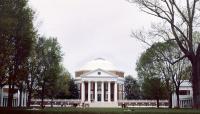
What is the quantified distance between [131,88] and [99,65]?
15593 millimetres

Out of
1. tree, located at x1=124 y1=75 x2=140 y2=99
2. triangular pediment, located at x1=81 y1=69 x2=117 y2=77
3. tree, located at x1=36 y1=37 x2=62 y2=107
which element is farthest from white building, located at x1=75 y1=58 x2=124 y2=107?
tree, located at x1=36 y1=37 x2=62 y2=107

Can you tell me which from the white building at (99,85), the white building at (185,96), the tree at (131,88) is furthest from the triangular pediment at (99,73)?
the white building at (185,96)

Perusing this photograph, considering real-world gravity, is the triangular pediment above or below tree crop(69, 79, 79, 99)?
above

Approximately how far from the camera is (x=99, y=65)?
523ft

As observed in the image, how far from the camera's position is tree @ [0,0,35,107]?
34.2 meters

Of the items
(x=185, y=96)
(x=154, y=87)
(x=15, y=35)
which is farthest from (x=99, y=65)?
(x=15, y=35)

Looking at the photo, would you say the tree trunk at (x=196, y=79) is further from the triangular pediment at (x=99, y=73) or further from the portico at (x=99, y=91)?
the triangular pediment at (x=99, y=73)

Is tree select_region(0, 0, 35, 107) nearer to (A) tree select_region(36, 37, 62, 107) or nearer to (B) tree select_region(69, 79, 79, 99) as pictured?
(A) tree select_region(36, 37, 62, 107)

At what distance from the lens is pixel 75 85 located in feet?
485

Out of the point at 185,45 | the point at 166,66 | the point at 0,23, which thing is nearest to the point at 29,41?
the point at 0,23

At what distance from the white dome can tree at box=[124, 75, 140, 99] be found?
810cm

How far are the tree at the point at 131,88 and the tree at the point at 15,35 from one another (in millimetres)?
109160

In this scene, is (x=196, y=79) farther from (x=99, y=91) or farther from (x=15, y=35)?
(x=99, y=91)

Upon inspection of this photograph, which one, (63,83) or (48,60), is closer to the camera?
(48,60)
